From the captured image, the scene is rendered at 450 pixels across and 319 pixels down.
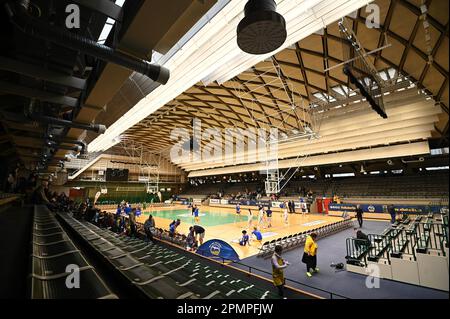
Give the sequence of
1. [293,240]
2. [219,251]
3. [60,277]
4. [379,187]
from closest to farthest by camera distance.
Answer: [60,277]
[219,251]
[293,240]
[379,187]

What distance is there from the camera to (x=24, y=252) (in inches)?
184

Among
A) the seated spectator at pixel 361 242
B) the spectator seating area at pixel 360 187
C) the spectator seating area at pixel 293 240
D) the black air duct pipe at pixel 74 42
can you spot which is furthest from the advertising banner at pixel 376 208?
the black air duct pipe at pixel 74 42

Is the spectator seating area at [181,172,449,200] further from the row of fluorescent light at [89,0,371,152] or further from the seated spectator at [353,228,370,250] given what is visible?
the row of fluorescent light at [89,0,371,152]

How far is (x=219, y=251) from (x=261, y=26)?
734 centimetres

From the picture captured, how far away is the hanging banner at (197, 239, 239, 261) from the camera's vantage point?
7.62 meters

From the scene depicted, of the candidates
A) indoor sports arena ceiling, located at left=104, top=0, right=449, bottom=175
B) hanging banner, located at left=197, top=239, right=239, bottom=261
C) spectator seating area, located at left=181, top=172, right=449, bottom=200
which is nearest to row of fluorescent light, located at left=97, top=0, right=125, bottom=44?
indoor sports arena ceiling, located at left=104, top=0, right=449, bottom=175

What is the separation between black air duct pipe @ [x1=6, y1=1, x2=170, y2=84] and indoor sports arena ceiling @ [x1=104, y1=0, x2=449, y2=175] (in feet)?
15.1

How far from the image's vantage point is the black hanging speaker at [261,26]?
94.9 inches

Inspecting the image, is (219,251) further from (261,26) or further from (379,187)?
(379,187)

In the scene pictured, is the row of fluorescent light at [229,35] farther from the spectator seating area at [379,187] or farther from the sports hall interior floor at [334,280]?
the spectator seating area at [379,187]

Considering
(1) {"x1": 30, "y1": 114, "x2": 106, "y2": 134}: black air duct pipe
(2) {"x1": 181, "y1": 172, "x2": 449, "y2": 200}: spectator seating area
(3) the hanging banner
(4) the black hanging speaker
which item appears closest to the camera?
(4) the black hanging speaker

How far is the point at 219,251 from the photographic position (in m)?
7.84

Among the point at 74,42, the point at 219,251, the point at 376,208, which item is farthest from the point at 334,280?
the point at 376,208
